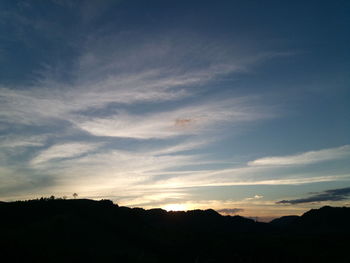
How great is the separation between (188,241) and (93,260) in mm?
42027

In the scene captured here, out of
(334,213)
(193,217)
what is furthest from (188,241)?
(334,213)

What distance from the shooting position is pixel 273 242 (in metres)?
85.8

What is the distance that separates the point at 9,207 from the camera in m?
61.2

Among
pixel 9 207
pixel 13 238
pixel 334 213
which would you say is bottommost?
pixel 334 213

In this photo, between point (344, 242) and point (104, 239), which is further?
point (344, 242)

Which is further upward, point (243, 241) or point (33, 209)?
point (33, 209)

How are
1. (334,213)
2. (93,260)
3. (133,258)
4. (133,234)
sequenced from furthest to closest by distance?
(334,213) → (133,234) → (133,258) → (93,260)

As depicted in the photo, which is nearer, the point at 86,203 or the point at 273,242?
the point at 86,203

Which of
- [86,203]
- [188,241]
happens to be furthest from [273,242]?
[86,203]

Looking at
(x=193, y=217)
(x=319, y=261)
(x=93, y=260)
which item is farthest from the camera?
(x=193, y=217)

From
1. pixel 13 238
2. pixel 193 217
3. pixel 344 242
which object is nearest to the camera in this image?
pixel 13 238

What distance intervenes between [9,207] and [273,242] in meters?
72.2

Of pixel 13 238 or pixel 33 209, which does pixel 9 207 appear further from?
pixel 13 238

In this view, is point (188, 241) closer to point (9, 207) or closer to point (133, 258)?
point (133, 258)
